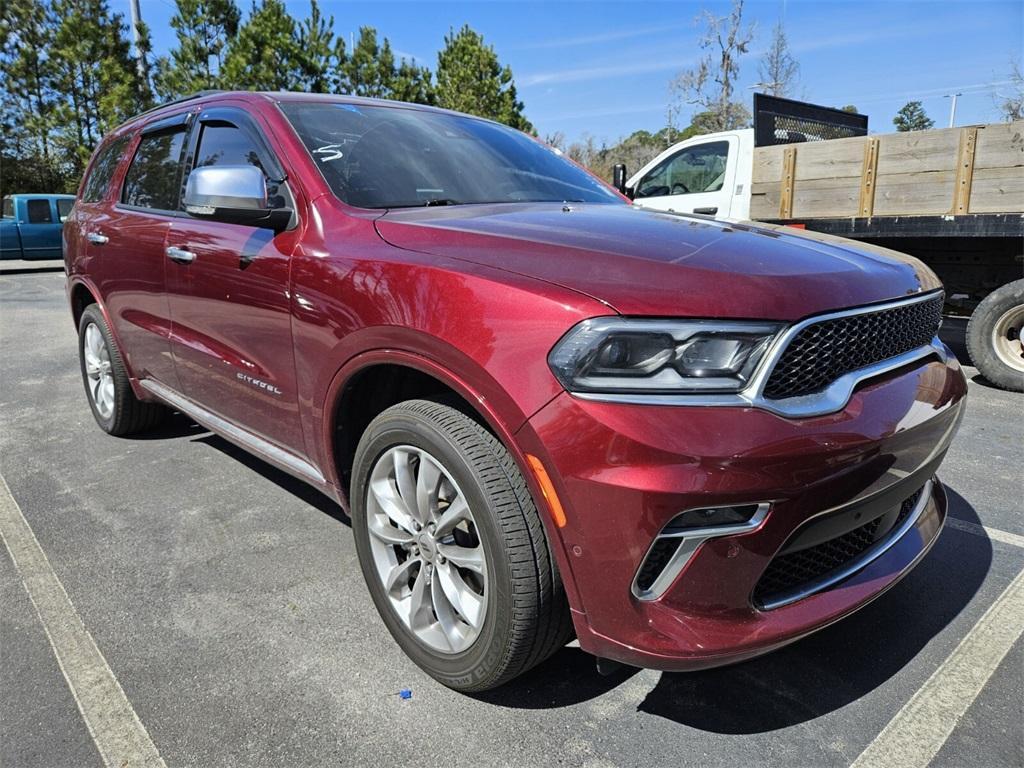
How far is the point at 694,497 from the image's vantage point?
5.15 ft

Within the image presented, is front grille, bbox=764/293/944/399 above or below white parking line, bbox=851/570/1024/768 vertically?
above

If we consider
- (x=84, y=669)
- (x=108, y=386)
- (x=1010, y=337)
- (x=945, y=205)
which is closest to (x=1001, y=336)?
(x=1010, y=337)

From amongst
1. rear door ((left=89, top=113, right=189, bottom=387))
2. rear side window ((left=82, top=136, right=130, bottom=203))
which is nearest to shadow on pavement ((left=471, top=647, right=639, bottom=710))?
rear door ((left=89, top=113, right=189, bottom=387))

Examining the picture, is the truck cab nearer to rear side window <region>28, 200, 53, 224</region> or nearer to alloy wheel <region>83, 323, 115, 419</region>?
alloy wheel <region>83, 323, 115, 419</region>

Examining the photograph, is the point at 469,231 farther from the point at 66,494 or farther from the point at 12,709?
the point at 66,494

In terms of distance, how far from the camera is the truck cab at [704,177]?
7.87m

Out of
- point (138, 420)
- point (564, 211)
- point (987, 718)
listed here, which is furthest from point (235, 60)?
point (987, 718)

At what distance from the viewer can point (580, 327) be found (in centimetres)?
166

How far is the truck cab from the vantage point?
7.87m

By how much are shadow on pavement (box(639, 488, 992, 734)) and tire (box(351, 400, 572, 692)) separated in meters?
0.49

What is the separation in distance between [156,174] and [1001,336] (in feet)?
19.9

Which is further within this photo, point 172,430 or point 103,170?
point 172,430

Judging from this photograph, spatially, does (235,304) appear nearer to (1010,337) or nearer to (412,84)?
(1010,337)

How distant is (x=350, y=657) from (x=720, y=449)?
143cm
